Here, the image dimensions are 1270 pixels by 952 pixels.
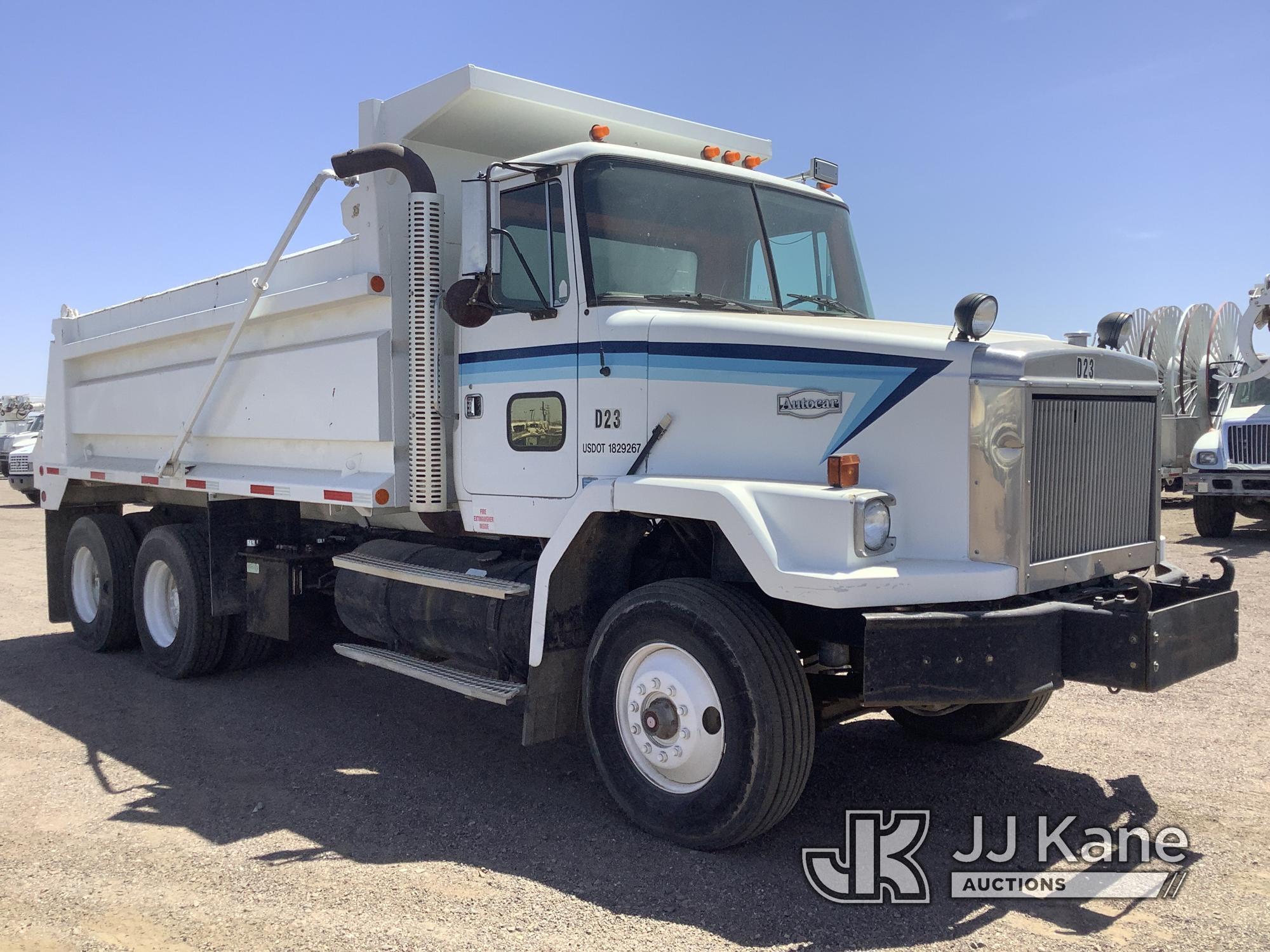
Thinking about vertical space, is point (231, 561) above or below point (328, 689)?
above

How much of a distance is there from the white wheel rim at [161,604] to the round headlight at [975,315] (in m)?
5.87

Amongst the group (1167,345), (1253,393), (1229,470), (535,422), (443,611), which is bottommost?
(443,611)

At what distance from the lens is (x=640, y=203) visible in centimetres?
500

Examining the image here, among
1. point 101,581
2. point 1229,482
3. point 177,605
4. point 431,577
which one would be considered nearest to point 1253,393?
point 1229,482

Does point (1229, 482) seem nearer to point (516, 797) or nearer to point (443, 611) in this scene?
point (443, 611)

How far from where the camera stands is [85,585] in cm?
878

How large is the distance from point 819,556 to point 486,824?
1947 mm

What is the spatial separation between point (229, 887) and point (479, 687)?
1429mm

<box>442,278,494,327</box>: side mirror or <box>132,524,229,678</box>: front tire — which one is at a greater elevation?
<box>442,278,494,327</box>: side mirror

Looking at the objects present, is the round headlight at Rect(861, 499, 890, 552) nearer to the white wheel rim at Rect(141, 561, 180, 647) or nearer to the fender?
the fender

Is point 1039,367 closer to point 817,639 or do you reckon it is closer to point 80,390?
point 817,639

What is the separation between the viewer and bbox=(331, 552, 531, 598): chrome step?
5109 mm

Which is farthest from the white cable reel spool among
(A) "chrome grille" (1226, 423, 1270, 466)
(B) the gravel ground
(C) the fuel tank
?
(C) the fuel tank

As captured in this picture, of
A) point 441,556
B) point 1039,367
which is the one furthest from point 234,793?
point 1039,367
